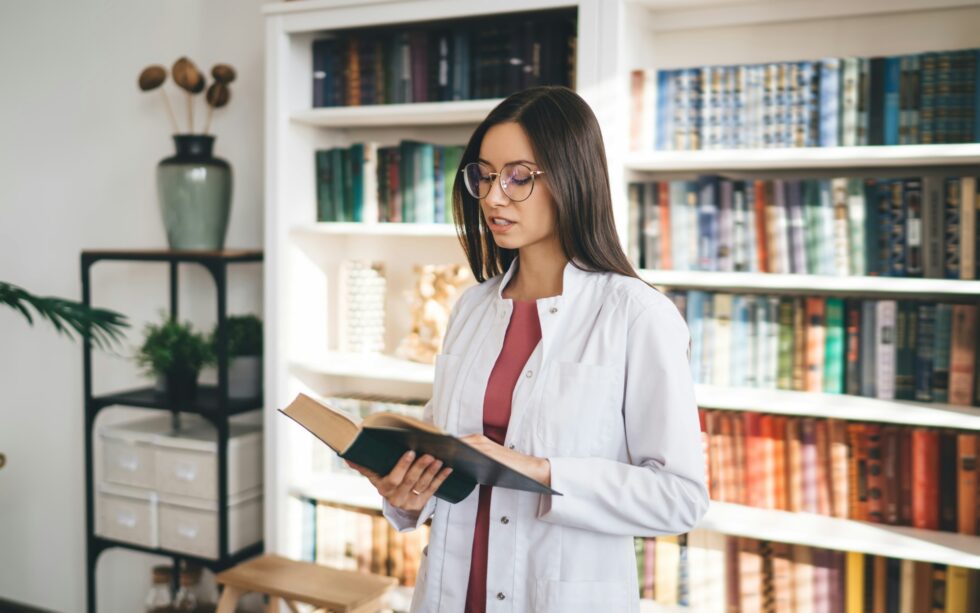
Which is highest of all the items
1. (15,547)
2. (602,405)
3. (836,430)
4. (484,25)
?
(484,25)

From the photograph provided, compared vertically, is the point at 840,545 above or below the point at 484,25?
below

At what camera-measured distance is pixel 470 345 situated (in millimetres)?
1408

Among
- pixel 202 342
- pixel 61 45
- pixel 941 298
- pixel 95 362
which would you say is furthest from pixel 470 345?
pixel 61 45

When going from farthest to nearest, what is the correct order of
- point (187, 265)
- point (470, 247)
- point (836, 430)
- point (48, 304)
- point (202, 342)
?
point (187, 265)
point (202, 342)
point (48, 304)
point (836, 430)
point (470, 247)

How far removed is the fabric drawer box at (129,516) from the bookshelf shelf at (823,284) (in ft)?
5.26

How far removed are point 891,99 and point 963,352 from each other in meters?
0.56

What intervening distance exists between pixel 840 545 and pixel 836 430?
264mm

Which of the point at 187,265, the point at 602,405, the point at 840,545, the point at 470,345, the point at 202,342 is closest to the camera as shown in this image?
the point at 602,405

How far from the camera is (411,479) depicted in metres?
1.23

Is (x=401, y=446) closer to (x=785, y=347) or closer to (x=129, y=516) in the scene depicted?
(x=785, y=347)

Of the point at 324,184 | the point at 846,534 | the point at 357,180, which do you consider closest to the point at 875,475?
the point at 846,534

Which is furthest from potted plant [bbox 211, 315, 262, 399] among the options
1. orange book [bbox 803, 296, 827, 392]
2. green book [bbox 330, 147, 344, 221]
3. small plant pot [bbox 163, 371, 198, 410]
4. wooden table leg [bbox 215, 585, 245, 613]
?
orange book [bbox 803, 296, 827, 392]

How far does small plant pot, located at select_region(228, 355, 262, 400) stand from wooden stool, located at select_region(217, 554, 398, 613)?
1.58 feet

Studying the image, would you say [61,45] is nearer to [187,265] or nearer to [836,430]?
[187,265]
